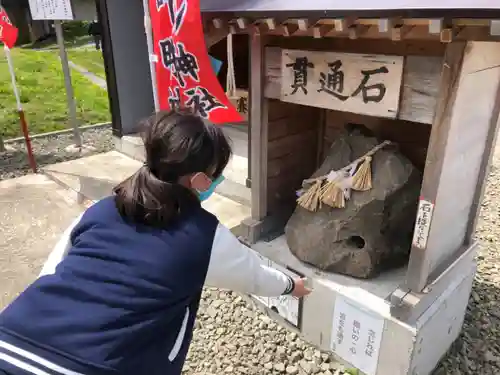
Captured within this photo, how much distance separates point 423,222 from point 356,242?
2.12 feet

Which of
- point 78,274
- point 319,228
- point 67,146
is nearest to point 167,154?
point 78,274

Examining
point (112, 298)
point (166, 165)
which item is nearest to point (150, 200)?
point (166, 165)

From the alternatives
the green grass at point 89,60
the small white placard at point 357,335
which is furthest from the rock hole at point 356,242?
the green grass at point 89,60

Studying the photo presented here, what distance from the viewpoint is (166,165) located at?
146 cm

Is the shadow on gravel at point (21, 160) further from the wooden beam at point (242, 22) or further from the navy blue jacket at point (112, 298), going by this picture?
the navy blue jacket at point (112, 298)

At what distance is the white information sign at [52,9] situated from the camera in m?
5.79

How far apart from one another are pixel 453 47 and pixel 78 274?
6.25 ft

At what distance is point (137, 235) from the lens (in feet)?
4.80

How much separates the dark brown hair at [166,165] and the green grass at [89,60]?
552 inches

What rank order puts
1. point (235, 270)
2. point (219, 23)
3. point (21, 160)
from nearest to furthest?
point (235, 270) → point (219, 23) → point (21, 160)

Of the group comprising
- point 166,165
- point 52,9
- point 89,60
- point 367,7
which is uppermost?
point 367,7

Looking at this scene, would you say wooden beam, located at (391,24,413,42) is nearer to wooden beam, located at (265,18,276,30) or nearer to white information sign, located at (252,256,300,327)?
wooden beam, located at (265,18,276,30)

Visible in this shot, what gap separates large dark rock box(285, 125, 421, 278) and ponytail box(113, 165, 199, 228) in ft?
5.12

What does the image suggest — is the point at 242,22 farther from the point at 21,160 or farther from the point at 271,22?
the point at 21,160
